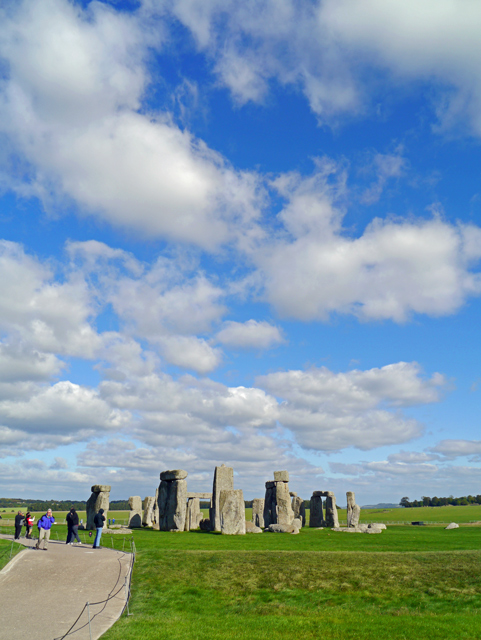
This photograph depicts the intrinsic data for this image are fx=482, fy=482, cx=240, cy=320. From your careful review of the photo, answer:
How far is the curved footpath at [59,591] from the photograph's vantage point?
A: 1028cm

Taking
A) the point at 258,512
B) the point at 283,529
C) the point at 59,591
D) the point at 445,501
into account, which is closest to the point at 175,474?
the point at 283,529

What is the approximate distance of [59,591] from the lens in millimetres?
12742

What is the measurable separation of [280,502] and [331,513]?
548 centimetres

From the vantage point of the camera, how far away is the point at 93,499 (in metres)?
28.0

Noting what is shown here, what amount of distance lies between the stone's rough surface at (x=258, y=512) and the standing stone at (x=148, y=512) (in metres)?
7.91

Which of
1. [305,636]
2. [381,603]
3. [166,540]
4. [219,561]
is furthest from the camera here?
[166,540]

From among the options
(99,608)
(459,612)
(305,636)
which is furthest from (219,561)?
(459,612)

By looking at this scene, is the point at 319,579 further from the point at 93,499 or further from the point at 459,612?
the point at 93,499

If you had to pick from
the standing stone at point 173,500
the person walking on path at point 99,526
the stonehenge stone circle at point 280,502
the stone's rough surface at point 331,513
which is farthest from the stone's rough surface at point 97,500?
the stone's rough surface at point 331,513

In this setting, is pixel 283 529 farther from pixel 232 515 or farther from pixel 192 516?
pixel 192 516

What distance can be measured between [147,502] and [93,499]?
8.27 meters

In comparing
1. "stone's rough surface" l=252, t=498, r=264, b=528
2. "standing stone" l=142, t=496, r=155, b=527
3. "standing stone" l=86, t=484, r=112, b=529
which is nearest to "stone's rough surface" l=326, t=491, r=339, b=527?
"stone's rough surface" l=252, t=498, r=264, b=528

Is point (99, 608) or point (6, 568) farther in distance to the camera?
point (6, 568)

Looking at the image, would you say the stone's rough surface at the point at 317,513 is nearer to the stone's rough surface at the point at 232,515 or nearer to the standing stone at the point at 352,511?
the standing stone at the point at 352,511
